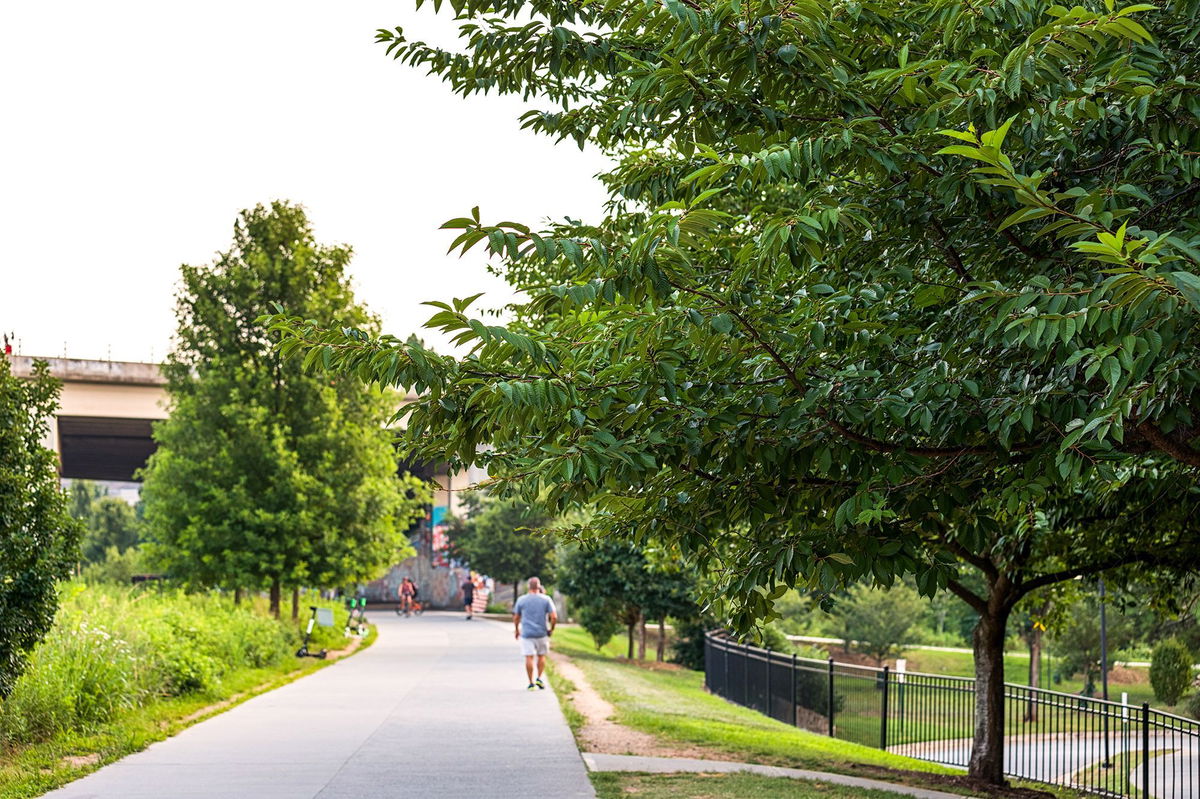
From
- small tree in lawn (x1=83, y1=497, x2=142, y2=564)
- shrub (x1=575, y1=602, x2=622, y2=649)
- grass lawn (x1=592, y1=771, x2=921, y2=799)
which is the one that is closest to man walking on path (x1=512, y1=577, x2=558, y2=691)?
grass lawn (x1=592, y1=771, x2=921, y2=799)

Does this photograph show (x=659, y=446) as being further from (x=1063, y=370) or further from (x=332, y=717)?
(x=332, y=717)

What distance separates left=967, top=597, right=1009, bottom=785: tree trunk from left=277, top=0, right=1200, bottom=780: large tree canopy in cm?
696

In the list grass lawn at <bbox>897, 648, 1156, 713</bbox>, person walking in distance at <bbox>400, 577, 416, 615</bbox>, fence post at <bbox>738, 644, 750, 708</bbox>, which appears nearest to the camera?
fence post at <bbox>738, 644, 750, 708</bbox>

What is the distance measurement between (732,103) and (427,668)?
19551mm

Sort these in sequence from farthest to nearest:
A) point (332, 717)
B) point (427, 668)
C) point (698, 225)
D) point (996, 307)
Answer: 1. point (427, 668)
2. point (332, 717)
3. point (996, 307)
4. point (698, 225)

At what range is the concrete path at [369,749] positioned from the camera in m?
9.80

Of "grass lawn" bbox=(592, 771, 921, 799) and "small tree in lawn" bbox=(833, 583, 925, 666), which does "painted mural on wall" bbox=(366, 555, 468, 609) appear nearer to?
"small tree in lawn" bbox=(833, 583, 925, 666)

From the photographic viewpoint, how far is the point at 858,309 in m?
5.73

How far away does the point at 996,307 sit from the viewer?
4.88 metres

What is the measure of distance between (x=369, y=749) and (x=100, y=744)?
8.45 ft

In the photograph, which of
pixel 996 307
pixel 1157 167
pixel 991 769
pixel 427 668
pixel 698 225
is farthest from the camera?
pixel 427 668

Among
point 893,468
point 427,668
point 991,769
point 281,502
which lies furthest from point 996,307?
point 281,502

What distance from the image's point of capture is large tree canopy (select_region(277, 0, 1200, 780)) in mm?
4438

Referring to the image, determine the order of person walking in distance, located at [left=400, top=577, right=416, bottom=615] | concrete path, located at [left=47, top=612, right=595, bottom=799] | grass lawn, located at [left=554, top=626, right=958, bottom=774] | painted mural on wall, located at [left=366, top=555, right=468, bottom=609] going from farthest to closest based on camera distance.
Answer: painted mural on wall, located at [left=366, top=555, right=468, bottom=609] < person walking in distance, located at [left=400, top=577, right=416, bottom=615] < grass lawn, located at [left=554, top=626, right=958, bottom=774] < concrete path, located at [left=47, top=612, right=595, bottom=799]
